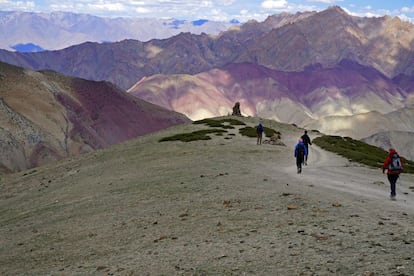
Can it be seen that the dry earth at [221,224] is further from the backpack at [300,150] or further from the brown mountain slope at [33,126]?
the brown mountain slope at [33,126]

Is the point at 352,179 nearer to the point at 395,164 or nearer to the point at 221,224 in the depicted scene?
the point at 395,164

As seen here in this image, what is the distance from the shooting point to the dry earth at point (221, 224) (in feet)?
57.6

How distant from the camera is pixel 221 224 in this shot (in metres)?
23.2

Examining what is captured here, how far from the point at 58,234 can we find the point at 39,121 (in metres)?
156

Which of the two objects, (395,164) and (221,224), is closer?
(221,224)

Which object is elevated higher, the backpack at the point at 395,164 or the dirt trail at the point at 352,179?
the backpack at the point at 395,164

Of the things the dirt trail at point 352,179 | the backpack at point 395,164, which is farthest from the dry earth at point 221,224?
the backpack at point 395,164

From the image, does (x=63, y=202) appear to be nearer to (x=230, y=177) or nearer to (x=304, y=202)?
(x=230, y=177)

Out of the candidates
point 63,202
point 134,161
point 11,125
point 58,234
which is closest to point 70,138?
point 11,125

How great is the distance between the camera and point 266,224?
22.2 metres

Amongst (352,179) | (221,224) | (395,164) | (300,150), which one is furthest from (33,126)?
(221,224)

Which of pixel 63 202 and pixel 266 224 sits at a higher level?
pixel 266 224

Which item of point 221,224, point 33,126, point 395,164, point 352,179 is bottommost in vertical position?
point 221,224

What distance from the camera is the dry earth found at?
17547 mm
